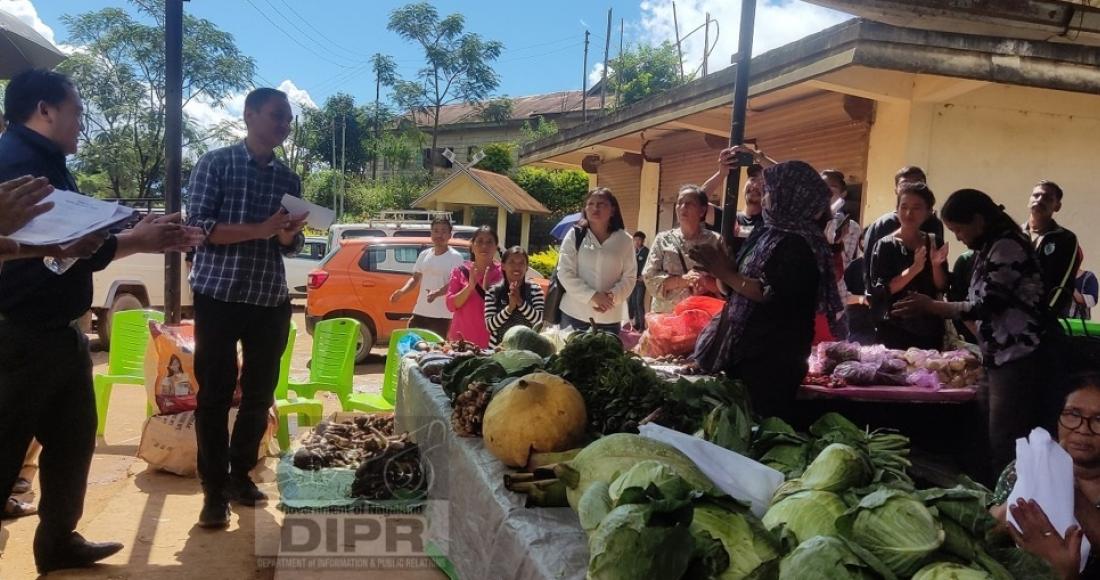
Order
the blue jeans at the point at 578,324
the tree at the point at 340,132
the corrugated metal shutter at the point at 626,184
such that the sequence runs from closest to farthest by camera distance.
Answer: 1. the blue jeans at the point at 578,324
2. the corrugated metal shutter at the point at 626,184
3. the tree at the point at 340,132

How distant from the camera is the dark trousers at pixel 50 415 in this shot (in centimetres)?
281

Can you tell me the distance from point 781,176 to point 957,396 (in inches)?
76.4

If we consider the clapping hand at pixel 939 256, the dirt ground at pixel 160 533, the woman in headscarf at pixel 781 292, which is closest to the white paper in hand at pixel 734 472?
the woman in headscarf at pixel 781 292

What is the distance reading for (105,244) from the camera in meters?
2.98

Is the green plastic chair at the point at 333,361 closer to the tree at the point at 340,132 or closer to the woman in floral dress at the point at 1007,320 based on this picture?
the woman in floral dress at the point at 1007,320

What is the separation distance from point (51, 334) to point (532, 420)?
204 cm

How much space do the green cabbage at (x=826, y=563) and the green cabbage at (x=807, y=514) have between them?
0.45ft

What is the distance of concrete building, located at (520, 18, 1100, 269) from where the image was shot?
5.38 meters

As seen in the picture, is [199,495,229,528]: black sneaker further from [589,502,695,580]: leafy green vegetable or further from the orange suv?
the orange suv

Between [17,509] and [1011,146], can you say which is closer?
[17,509]

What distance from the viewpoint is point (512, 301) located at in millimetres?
5223

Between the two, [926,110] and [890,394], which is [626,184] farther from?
[890,394]

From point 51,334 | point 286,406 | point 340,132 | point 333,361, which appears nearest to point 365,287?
point 333,361

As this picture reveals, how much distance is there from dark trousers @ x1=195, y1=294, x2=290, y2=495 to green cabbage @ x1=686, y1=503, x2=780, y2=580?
2.95 metres
